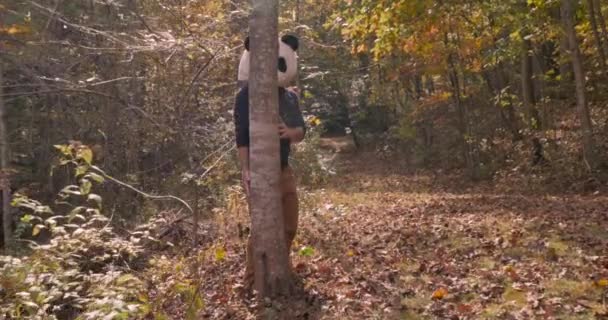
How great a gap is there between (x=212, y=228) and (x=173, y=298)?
2.48m

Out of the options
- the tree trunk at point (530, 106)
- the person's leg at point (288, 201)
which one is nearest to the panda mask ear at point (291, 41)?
the person's leg at point (288, 201)

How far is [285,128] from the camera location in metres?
5.06

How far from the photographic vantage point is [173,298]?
5.57 meters

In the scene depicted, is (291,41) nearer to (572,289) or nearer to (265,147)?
(265,147)

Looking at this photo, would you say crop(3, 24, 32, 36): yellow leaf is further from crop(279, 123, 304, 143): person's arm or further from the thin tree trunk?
the thin tree trunk

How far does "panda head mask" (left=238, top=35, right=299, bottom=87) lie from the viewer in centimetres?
536

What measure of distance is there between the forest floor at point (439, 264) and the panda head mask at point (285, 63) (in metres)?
1.60

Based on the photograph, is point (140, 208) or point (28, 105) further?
point (28, 105)

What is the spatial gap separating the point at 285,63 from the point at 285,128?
0.69 m

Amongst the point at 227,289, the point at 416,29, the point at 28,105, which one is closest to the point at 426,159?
the point at 416,29

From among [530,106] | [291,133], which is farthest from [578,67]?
[291,133]

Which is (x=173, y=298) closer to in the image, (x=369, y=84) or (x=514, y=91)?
(x=514, y=91)

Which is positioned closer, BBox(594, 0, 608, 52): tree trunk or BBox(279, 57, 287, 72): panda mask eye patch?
BBox(279, 57, 287, 72): panda mask eye patch

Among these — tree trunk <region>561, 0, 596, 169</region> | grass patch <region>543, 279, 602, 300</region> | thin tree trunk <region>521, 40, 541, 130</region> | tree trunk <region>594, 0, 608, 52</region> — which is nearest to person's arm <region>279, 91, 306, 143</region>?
grass patch <region>543, 279, 602, 300</region>
